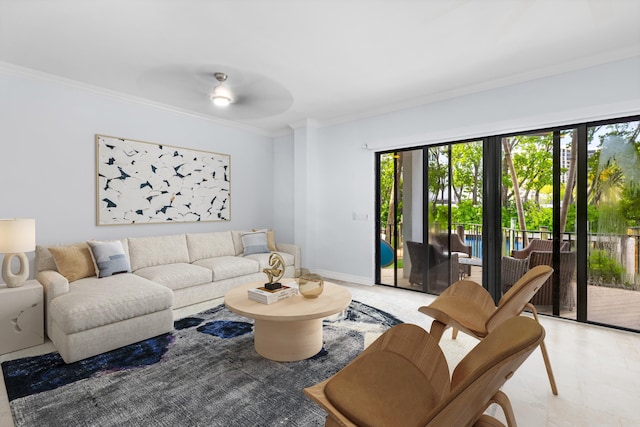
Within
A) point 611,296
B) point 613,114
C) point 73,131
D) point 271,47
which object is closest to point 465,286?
point 611,296

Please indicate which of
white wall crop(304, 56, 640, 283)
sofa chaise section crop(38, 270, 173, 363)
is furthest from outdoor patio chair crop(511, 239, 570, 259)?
sofa chaise section crop(38, 270, 173, 363)

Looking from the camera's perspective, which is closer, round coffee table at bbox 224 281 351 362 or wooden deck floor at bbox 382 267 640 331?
round coffee table at bbox 224 281 351 362

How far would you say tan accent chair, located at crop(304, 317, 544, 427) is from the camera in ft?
2.80

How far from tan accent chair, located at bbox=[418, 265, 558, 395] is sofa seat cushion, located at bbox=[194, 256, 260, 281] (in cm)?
260

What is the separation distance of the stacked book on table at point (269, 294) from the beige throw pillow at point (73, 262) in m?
1.86

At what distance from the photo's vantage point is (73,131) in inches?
142

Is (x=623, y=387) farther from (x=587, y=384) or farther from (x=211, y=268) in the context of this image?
(x=211, y=268)

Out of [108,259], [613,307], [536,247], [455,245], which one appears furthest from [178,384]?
[613,307]

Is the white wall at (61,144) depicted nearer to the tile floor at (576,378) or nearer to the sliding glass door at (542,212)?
the tile floor at (576,378)

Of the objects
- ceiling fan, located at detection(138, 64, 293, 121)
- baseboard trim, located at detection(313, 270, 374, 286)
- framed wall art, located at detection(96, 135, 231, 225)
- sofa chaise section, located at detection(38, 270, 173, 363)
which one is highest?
ceiling fan, located at detection(138, 64, 293, 121)

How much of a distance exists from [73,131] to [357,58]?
10.4 ft

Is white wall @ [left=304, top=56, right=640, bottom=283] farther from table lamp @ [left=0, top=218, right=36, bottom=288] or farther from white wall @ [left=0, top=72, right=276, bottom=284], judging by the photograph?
table lamp @ [left=0, top=218, right=36, bottom=288]

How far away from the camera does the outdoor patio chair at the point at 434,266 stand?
4.09 meters

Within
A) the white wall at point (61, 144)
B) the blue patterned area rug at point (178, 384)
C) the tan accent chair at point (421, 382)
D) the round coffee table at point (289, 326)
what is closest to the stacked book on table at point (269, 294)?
the round coffee table at point (289, 326)
